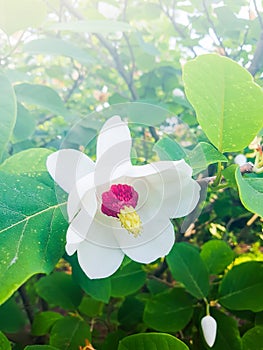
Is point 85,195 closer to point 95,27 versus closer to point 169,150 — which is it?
point 169,150

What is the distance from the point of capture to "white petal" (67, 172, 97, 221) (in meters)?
0.51

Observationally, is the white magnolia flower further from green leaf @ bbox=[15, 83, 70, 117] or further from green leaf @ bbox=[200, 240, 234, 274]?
green leaf @ bbox=[15, 83, 70, 117]

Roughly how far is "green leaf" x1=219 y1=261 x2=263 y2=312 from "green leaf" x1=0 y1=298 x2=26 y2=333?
451 millimetres

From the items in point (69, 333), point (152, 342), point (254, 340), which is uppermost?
point (152, 342)

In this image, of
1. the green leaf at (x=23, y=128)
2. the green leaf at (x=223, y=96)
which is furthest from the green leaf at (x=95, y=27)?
the green leaf at (x=223, y=96)

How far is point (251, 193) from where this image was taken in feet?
1.83

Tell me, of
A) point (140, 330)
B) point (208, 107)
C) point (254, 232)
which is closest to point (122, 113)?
point (208, 107)

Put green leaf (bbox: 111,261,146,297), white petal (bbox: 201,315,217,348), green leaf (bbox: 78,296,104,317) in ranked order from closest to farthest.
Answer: white petal (bbox: 201,315,217,348), green leaf (bbox: 111,261,146,297), green leaf (bbox: 78,296,104,317)

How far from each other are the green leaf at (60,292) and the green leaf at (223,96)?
0.59 meters

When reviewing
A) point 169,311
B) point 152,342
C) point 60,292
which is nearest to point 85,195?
point 152,342

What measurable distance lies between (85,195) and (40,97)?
0.65 meters

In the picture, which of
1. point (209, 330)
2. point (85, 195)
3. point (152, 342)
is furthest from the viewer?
point (209, 330)

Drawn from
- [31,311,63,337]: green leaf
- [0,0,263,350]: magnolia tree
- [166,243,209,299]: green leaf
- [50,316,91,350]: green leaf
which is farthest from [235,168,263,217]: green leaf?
[31,311,63,337]: green leaf

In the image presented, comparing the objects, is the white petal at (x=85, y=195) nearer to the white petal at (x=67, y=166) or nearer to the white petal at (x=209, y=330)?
the white petal at (x=67, y=166)
